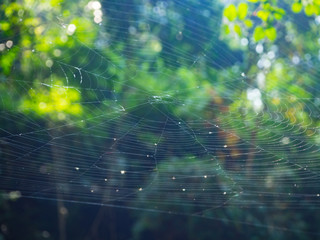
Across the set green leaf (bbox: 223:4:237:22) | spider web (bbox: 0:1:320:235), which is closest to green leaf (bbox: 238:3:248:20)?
green leaf (bbox: 223:4:237:22)

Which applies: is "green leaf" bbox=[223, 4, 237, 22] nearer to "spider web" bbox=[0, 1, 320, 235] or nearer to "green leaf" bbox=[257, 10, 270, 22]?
"green leaf" bbox=[257, 10, 270, 22]

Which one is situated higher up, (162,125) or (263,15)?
(162,125)

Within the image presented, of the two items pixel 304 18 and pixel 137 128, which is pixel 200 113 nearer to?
pixel 137 128

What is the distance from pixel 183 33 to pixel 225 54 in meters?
0.78

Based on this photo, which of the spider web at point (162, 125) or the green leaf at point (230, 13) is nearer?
the green leaf at point (230, 13)

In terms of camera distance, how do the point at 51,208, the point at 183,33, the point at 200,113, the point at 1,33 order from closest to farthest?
the point at 1,33, the point at 200,113, the point at 183,33, the point at 51,208

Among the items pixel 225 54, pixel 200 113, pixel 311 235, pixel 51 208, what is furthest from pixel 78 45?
pixel 311 235

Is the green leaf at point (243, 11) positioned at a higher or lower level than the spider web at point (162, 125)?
lower

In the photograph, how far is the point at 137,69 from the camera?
4859mm

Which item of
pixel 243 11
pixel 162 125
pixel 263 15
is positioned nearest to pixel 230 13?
pixel 243 11

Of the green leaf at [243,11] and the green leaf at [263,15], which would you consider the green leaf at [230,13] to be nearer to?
the green leaf at [243,11]

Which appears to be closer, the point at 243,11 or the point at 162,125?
the point at 243,11

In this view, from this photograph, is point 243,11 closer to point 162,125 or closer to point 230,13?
point 230,13

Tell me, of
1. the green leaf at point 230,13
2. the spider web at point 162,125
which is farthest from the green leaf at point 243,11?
the spider web at point 162,125
